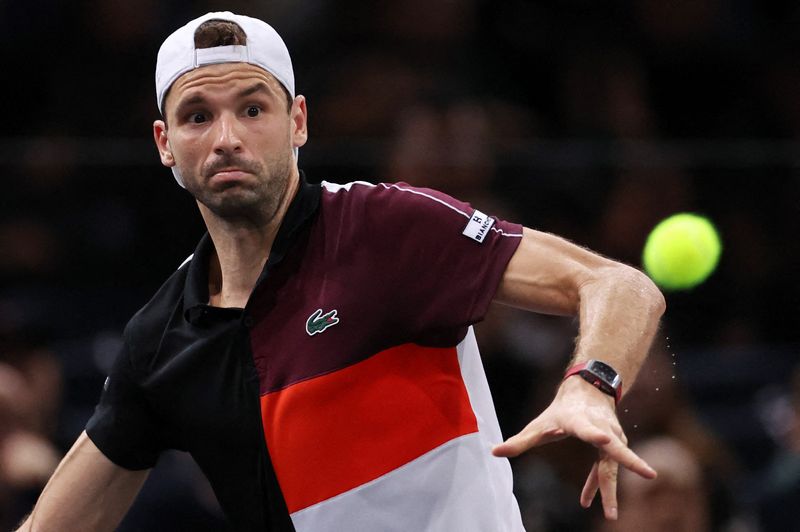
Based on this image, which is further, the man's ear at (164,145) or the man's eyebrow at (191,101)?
the man's ear at (164,145)

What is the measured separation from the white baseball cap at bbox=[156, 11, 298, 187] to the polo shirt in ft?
1.20

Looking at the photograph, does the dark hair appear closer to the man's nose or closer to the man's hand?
the man's nose

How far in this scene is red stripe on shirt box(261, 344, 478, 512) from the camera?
3488mm

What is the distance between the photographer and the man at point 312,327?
3.46m

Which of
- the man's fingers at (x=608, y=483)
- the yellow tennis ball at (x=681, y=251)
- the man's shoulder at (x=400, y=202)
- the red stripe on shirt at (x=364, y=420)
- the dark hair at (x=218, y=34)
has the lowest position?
the yellow tennis ball at (x=681, y=251)

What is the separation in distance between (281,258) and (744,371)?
3.75 meters

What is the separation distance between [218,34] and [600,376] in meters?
1.38

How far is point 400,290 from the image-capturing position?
348cm

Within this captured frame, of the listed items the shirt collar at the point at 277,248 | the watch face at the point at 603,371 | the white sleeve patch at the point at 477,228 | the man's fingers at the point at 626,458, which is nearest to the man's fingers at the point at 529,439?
the man's fingers at the point at 626,458

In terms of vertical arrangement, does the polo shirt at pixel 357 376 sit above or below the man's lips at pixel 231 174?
below

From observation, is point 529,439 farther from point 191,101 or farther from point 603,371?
point 191,101

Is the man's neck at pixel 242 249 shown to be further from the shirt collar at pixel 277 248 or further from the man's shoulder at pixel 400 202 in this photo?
the man's shoulder at pixel 400 202

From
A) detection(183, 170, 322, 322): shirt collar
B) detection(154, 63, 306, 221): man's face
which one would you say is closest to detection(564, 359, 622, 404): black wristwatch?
detection(183, 170, 322, 322): shirt collar

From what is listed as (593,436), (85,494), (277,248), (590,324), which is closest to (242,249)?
(277,248)
